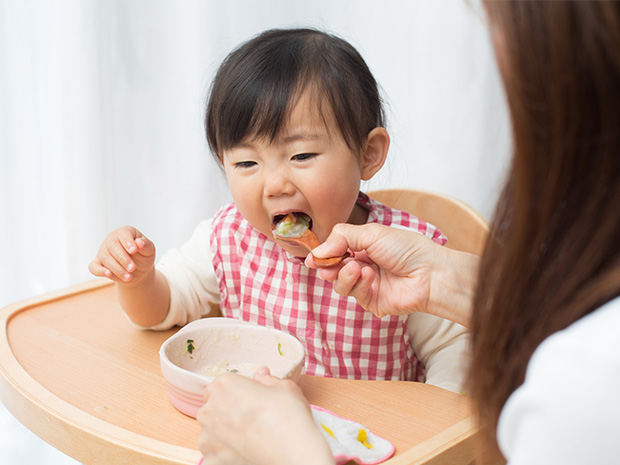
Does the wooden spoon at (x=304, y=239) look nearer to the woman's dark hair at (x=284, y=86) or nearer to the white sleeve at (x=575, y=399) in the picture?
the woman's dark hair at (x=284, y=86)

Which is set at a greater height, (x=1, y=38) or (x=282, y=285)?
(x=1, y=38)

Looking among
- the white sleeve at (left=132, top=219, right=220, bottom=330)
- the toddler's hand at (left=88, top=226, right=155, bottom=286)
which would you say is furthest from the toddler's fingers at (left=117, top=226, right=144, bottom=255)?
the white sleeve at (left=132, top=219, right=220, bottom=330)

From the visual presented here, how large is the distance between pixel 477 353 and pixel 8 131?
1357 mm

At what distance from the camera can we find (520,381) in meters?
0.51

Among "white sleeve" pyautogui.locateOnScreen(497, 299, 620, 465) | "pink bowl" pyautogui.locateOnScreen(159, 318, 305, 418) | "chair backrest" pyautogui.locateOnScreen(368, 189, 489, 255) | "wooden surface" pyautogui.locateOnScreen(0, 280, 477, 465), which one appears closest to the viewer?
"white sleeve" pyautogui.locateOnScreen(497, 299, 620, 465)

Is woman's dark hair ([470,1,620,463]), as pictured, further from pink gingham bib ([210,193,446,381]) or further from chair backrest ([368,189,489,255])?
chair backrest ([368,189,489,255])

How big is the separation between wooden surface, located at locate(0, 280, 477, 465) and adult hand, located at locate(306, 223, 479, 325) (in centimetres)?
11

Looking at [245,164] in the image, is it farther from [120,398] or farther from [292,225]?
[120,398]

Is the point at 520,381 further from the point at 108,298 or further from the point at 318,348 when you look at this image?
the point at 108,298

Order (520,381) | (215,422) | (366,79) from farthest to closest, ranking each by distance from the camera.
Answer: (366,79)
(215,422)
(520,381)

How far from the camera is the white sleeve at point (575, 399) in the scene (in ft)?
1.32

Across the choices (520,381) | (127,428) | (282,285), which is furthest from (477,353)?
(282,285)

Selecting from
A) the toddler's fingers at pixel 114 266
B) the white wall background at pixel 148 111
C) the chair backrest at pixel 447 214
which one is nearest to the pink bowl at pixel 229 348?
the toddler's fingers at pixel 114 266

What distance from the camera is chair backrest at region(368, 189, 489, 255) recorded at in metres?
1.24
